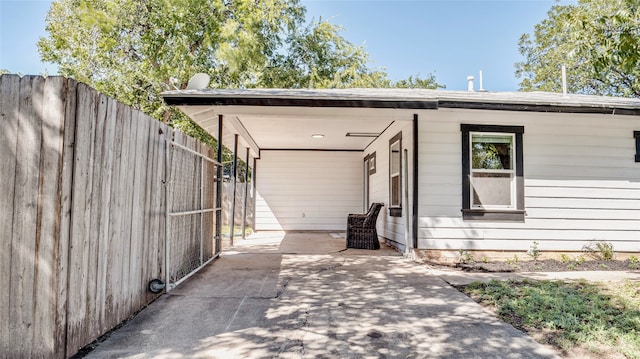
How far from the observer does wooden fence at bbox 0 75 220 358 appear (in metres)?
2.07

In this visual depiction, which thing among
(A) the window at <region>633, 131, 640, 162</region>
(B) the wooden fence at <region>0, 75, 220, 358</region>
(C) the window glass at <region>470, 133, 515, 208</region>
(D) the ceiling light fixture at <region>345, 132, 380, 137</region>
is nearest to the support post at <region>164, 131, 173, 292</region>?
(B) the wooden fence at <region>0, 75, 220, 358</region>

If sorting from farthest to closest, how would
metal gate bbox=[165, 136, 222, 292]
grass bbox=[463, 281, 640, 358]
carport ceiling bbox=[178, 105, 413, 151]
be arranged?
1. carport ceiling bbox=[178, 105, 413, 151]
2. metal gate bbox=[165, 136, 222, 292]
3. grass bbox=[463, 281, 640, 358]

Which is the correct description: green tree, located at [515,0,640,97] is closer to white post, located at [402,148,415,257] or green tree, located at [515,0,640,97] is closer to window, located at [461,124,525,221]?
window, located at [461,124,525,221]

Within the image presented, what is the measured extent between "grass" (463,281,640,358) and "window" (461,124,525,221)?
1.68 m

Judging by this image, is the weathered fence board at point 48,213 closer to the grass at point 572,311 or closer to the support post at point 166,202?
the support post at point 166,202

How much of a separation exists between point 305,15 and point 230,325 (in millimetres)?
16842

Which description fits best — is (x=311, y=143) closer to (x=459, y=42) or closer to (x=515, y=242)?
(x=515, y=242)

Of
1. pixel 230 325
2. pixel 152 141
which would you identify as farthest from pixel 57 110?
pixel 230 325

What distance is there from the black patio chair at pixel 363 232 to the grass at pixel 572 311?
3.06 metres

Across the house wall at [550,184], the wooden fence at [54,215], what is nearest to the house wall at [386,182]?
the house wall at [550,184]

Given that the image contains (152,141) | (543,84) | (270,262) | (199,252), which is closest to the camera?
(152,141)

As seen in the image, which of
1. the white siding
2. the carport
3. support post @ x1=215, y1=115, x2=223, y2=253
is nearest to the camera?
the carport

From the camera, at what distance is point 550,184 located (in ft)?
19.5

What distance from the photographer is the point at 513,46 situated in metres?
20.4
